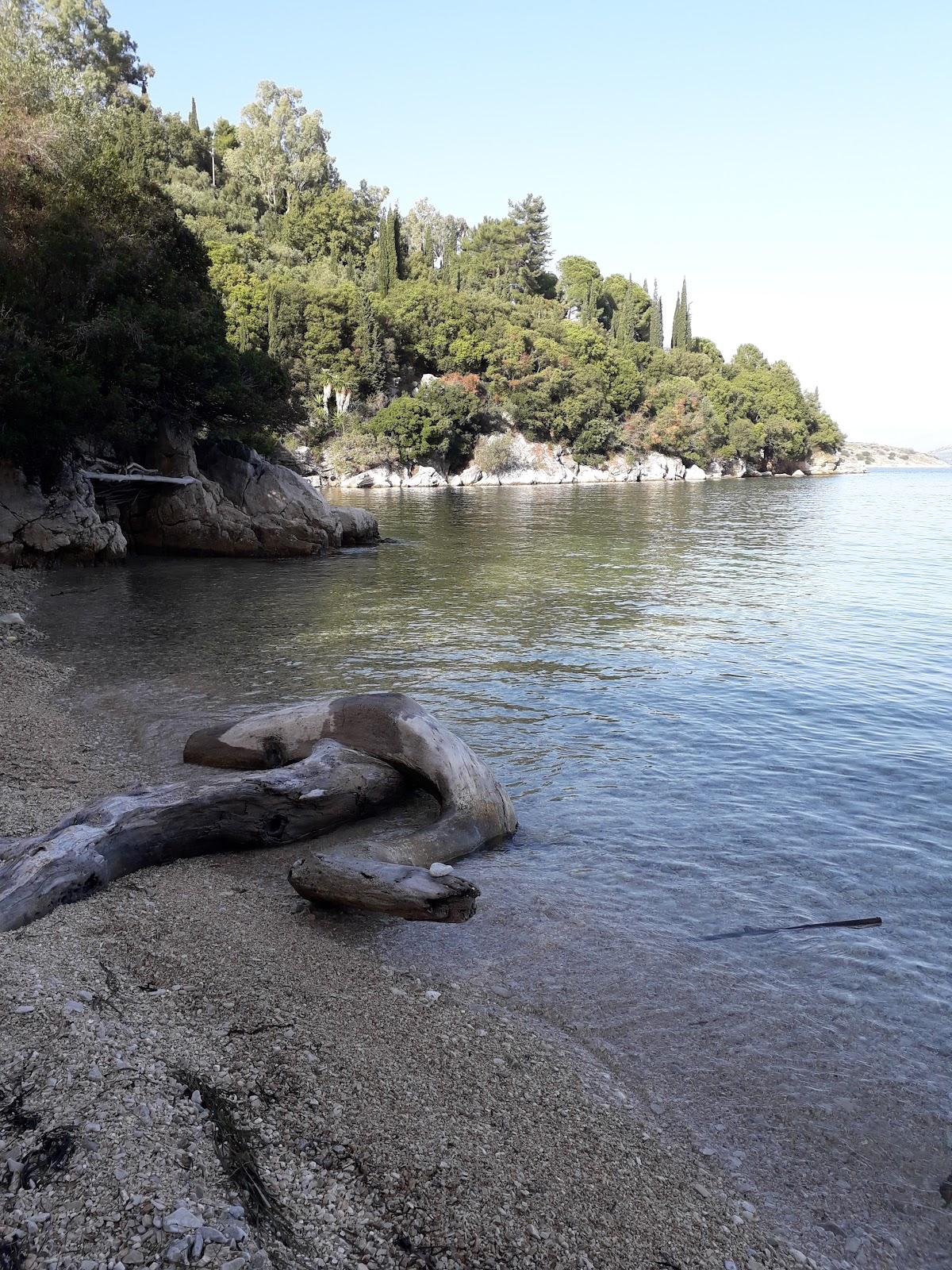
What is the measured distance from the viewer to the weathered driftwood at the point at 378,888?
6305 mm

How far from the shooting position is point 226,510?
28734mm

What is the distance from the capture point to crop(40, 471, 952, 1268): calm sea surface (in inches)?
184

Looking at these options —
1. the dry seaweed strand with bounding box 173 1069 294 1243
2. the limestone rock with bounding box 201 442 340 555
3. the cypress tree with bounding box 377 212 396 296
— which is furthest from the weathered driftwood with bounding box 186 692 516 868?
the cypress tree with bounding box 377 212 396 296

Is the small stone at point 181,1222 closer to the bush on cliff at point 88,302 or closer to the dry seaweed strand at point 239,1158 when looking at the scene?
the dry seaweed strand at point 239,1158

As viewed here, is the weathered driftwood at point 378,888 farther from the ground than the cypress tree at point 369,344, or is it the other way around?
the cypress tree at point 369,344

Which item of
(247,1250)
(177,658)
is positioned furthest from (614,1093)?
(177,658)

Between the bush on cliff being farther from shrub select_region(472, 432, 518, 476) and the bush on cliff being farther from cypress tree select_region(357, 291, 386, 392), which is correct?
shrub select_region(472, 432, 518, 476)

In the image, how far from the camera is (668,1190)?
396 centimetres

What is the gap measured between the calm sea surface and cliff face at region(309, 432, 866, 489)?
53.3m

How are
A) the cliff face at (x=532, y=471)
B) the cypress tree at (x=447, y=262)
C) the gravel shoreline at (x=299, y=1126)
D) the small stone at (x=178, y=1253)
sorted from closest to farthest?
the small stone at (x=178, y=1253) < the gravel shoreline at (x=299, y=1126) < the cliff face at (x=532, y=471) < the cypress tree at (x=447, y=262)

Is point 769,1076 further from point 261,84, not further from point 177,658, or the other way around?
point 261,84

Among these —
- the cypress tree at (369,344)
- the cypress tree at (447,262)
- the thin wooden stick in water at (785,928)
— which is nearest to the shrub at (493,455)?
the cypress tree at (369,344)

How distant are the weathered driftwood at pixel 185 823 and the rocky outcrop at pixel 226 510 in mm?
21744

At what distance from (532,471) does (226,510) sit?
6377cm
